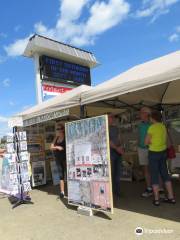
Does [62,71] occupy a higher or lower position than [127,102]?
higher

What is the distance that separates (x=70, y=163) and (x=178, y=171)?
11.5ft

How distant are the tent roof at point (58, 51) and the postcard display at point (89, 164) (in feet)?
18.5

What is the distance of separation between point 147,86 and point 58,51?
291 inches

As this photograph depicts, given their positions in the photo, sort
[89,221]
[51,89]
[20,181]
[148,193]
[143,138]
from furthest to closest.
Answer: [51,89]
[20,181]
[143,138]
[148,193]
[89,221]

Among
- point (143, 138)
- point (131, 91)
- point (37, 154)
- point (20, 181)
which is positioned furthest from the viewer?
point (37, 154)

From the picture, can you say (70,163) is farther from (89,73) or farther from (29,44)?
(89,73)

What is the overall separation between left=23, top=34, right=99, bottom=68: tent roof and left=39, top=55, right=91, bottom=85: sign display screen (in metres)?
0.19

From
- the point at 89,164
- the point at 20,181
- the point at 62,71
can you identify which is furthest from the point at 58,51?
the point at 89,164

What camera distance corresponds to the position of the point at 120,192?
770 cm

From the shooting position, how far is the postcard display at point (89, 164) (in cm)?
565

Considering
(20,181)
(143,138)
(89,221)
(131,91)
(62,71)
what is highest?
(62,71)

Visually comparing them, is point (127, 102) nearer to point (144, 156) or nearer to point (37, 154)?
point (144, 156)

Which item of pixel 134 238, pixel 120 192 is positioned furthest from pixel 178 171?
pixel 134 238

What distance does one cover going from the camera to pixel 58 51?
39.4ft
